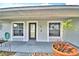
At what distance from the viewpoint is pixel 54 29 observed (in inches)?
588

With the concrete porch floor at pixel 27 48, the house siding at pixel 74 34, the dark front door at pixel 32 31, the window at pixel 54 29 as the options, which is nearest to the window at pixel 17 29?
the dark front door at pixel 32 31

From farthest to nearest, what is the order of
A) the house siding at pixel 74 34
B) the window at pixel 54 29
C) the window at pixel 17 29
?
the window at pixel 17 29 < the window at pixel 54 29 < the house siding at pixel 74 34

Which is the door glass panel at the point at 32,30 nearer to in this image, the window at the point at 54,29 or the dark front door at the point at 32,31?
the dark front door at the point at 32,31

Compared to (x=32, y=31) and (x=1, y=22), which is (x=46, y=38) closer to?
(x=32, y=31)

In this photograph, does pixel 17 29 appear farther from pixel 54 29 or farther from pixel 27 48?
pixel 27 48

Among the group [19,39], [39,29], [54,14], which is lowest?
[19,39]

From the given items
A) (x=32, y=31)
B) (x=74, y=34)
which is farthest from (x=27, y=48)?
(x=32, y=31)

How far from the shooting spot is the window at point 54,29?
14.8m

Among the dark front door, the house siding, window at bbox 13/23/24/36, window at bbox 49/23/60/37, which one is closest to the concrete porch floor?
the house siding

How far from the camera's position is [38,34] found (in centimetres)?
1479

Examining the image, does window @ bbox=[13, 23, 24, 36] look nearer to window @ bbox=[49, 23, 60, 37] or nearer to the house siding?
window @ bbox=[49, 23, 60, 37]

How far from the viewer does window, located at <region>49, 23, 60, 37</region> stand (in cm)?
1484

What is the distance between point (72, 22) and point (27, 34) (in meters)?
4.52

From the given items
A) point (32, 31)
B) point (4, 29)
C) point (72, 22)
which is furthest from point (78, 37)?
point (4, 29)
